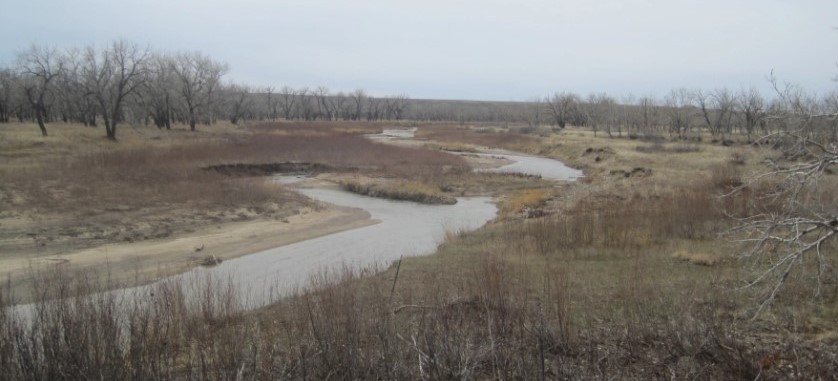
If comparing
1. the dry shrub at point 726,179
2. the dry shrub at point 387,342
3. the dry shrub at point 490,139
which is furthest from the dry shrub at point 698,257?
the dry shrub at point 490,139

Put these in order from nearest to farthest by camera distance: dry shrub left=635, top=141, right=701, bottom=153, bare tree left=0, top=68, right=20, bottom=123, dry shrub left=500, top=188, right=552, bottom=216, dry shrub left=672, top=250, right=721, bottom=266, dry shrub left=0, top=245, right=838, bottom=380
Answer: dry shrub left=0, top=245, right=838, bottom=380
dry shrub left=672, top=250, right=721, bottom=266
dry shrub left=500, top=188, right=552, bottom=216
dry shrub left=635, top=141, right=701, bottom=153
bare tree left=0, top=68, right=20, bottom=123

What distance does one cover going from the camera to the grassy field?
22.2 feet

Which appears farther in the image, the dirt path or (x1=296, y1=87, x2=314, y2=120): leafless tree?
(x1=296, y1=87, x2=314, y2=120): leafless tree

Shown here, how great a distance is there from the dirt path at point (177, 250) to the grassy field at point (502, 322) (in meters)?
4.58

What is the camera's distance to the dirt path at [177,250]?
15.1 metres

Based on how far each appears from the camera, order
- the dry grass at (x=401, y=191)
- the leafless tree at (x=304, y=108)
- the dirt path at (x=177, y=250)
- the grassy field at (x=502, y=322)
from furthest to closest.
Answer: the leafless tree at (x=304, y=108)
the dry grass at (x=401, y=191)
the dirt path at (x=177, y=250)
the grassy field at (x=502, y=322)

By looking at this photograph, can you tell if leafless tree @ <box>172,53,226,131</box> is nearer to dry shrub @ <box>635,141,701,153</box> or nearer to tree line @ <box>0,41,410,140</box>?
tree line @ <box>0,41,410,140</box>

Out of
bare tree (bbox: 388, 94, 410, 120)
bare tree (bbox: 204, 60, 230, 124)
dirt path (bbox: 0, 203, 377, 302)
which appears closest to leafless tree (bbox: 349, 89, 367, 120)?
Result: bare tree (bbox: 388, 94, 410, 120)

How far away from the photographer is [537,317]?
29.8ft

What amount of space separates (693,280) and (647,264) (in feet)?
5.84

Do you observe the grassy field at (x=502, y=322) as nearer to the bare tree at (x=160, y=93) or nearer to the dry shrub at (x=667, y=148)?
the dry shrub at (x=667, y=148)

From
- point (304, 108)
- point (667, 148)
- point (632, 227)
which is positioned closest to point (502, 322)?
point (632, 227)

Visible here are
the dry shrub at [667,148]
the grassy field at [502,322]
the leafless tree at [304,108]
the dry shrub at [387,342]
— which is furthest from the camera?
the leafless tree at [304,108]

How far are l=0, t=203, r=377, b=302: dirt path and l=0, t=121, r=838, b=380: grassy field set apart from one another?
458 cm
